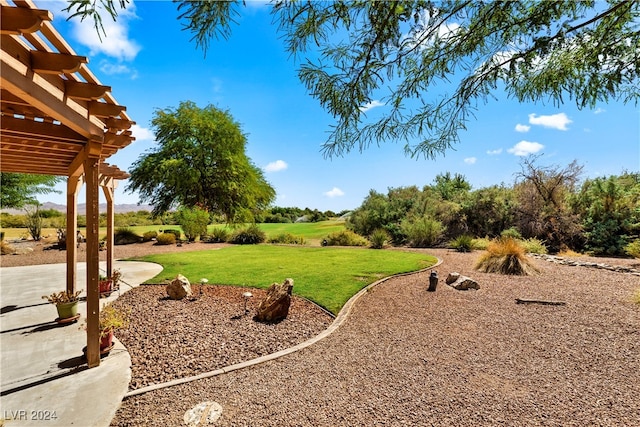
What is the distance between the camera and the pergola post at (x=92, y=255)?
11.3ft

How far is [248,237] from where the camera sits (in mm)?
16984

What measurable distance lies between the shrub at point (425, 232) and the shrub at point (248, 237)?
319 inches

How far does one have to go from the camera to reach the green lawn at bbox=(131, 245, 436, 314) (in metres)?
6.62

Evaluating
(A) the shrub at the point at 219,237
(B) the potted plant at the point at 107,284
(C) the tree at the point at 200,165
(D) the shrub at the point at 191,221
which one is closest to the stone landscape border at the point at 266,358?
(B) the potted plant at the point at 107,284

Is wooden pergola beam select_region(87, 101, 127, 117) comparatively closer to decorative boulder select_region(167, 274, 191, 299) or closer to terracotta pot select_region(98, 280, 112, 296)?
decorative boulder select_region(167, 274, 191, 299)

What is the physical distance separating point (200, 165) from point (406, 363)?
1727 cm

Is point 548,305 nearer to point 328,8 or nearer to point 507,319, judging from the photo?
point 507,319

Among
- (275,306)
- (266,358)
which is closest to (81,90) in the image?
(266,358)

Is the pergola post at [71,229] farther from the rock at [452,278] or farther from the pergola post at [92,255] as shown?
the rock at [452,278]

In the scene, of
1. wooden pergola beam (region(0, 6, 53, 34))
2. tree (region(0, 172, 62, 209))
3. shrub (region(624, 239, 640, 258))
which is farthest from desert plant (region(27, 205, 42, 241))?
shrub (region(624, 239, 640, 258))

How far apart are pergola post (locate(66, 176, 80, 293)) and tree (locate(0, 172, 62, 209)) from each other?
40.2ft

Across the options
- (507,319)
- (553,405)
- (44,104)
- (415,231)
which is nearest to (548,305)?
(507,319)

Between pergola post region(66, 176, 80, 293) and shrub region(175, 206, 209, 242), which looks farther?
shrub region(175, 206, 209, 242)

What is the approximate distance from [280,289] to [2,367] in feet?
11.0
